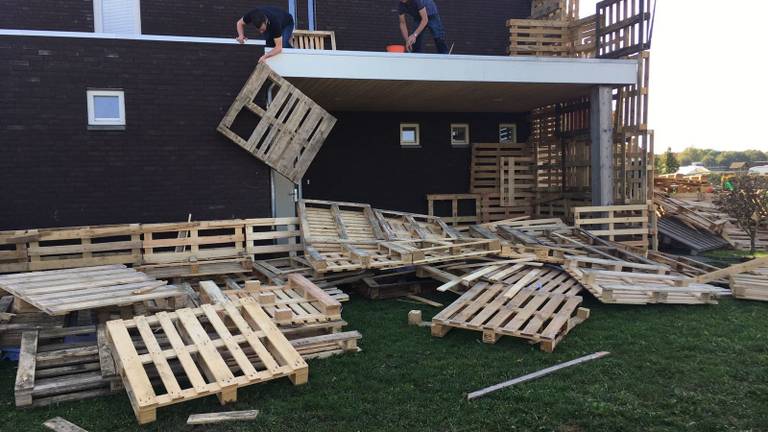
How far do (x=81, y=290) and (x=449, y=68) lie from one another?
7.64 m

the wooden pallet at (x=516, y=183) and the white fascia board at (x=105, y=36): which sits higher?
the white fascia board at (x=105, y=36)

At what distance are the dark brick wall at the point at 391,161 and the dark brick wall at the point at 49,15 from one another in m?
6.07

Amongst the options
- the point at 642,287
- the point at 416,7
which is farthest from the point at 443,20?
the point at 642,287

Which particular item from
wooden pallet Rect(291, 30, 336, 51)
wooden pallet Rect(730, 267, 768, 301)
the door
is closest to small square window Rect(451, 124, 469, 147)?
wooden pallet Rect(291, 30, 336, 51)

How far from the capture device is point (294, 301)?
7.04 m

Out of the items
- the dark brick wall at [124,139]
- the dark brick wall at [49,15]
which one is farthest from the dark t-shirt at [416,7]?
the dark brick wall at [49,15]

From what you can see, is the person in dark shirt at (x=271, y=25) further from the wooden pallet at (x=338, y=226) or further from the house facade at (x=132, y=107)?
the wooden pallet at (x=338, y=226)

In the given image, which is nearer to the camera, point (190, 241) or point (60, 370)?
point (60, 370)

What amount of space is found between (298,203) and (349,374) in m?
5.32

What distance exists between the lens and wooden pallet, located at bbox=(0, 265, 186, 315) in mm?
5895

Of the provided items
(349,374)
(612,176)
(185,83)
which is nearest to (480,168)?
(612,176)

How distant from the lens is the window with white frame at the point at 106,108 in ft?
31.5

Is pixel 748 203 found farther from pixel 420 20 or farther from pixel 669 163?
pixel 669 163

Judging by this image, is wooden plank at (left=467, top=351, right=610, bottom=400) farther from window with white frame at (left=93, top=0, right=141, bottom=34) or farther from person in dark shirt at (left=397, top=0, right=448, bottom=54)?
window with white frame at (left=93, top=0, right=141, bottom=34)
